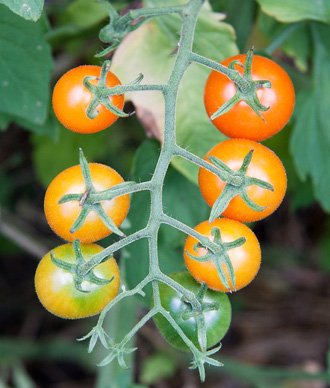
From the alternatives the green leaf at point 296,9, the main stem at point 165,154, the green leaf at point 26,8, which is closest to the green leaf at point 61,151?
the green leaf at point 296,9

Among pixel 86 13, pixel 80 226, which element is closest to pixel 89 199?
pixel 80 226

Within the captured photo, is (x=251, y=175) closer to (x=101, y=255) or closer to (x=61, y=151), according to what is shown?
(x=101, y=255)

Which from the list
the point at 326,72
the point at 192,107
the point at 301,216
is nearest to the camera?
the point at 192,107

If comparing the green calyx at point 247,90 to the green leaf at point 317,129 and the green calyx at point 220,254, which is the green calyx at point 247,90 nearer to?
the green calyx at point 220,254

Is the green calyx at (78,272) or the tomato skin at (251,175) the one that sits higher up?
the tomato skin at (251,175)

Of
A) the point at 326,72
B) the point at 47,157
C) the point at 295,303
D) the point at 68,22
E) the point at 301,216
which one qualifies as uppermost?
the point at 68,22

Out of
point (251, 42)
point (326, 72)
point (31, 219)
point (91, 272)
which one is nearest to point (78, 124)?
point (91, 272)

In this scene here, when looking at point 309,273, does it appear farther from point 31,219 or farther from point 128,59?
point 128,59

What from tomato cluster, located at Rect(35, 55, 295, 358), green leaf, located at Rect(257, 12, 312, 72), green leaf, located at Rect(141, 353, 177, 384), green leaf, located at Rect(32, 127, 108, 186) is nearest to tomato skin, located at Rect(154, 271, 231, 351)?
tomato cluster, located at Rect(35, 55, 295, 358)
